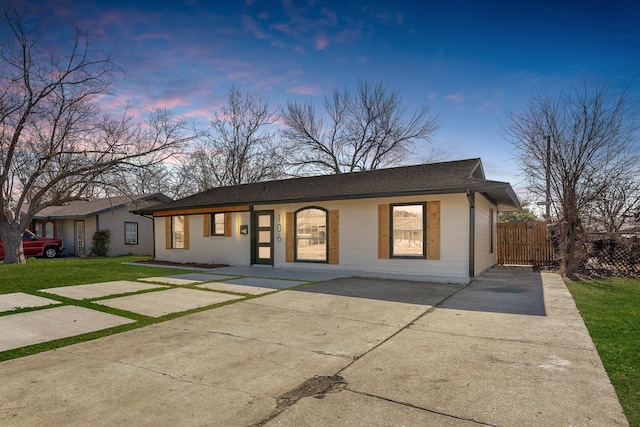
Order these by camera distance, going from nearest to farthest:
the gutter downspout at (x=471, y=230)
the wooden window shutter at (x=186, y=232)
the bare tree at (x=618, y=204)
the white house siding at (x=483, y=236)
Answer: the gutter downspout at (x=471, y=230), the white house siding at (x=483, y=236), the bare tree at (x=618, y=204), the wooden window shutter at (x=186, y=232)

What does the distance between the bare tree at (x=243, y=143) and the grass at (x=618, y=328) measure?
2141 cm

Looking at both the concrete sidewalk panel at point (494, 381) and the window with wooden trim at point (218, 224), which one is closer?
the concrete sidewalk panel at point (494, 381)

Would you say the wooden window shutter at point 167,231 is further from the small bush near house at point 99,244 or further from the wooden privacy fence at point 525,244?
the wooden privacy fence at point 525,244

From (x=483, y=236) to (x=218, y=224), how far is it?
32.5 feet

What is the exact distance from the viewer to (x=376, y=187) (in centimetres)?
1113

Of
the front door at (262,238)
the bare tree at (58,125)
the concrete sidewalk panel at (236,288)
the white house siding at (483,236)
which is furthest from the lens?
the bare tree at (58,125)

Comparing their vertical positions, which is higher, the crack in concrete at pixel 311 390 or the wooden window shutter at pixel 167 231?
the wooden window shutter at pixel 167 231

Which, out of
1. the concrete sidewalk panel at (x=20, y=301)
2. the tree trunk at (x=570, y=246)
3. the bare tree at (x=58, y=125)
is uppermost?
the bare tree at (x=58, y=125)

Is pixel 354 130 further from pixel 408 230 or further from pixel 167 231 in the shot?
pixel 408 230

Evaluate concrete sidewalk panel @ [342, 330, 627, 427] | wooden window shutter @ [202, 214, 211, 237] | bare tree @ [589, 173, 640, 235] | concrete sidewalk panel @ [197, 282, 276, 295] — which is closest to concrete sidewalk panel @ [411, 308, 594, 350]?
concrete sidewalk panel @ [342, 330, 627, 427]

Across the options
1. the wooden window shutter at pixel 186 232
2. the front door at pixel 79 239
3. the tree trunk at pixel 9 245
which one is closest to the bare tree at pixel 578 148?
the wooden window shutter at pixel 186 232

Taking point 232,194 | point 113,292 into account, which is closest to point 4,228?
point 232,194

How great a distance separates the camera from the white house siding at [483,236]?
10816 mm

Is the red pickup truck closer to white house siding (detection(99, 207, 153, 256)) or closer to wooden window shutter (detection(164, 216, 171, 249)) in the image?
white house siding (detection(99, 207, 153, 256))
